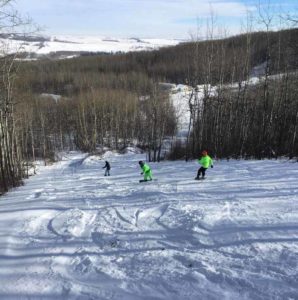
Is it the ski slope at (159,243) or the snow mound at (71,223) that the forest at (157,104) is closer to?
the snow mound at (71,223)

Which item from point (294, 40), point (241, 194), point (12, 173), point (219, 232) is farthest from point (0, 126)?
point (294, 40)

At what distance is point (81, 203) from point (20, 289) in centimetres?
615

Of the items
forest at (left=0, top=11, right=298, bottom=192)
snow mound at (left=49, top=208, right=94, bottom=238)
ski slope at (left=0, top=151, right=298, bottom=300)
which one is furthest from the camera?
forest at (left=0, top=11, right=298, bottom=192)

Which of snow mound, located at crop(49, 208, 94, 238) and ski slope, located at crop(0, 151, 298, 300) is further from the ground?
ski slope, located at crop(0, 151, 298, 300)

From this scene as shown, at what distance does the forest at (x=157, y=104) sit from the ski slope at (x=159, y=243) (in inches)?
343

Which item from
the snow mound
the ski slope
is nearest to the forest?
the snow mound

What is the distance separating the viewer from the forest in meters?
27.0

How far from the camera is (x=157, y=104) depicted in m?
48.7

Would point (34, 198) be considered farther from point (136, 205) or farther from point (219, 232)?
point (219, 232)

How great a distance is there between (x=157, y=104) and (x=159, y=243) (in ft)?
130

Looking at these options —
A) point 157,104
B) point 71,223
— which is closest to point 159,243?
point 71,223

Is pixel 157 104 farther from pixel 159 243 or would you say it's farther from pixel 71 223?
pixel 159 243

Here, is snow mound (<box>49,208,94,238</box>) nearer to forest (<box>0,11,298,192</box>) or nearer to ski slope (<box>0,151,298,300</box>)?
ski slope (<box>0,151,298,300</box>)

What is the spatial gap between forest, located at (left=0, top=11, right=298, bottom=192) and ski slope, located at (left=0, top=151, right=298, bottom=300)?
8715 millimetres
